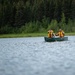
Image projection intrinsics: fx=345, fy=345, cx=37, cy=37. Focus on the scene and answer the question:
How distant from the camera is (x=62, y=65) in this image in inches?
1033

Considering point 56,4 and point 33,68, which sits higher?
point 56,4

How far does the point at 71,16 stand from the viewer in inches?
5650

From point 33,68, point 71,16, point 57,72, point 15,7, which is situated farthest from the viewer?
point 15,7

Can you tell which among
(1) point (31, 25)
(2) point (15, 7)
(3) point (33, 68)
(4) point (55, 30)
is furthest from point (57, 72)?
(2) point (15, 7)

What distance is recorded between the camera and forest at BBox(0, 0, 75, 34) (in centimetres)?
13638

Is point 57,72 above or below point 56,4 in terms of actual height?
below

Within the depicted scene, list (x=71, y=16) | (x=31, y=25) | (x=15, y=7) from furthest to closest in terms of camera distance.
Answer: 1. (x=15, y=7)
2. (x=71, y=16)
3. (x=31, y=25)

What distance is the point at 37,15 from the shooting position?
14788 centimetres

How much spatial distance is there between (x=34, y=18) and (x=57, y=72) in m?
125

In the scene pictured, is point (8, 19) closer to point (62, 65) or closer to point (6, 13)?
point (6, 13)

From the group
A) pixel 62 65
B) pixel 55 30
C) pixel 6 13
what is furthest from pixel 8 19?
pixel 62 65

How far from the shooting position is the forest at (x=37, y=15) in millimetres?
136375

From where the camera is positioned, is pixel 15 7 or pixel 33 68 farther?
pixel 15 7

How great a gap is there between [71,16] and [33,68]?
4706 inches
